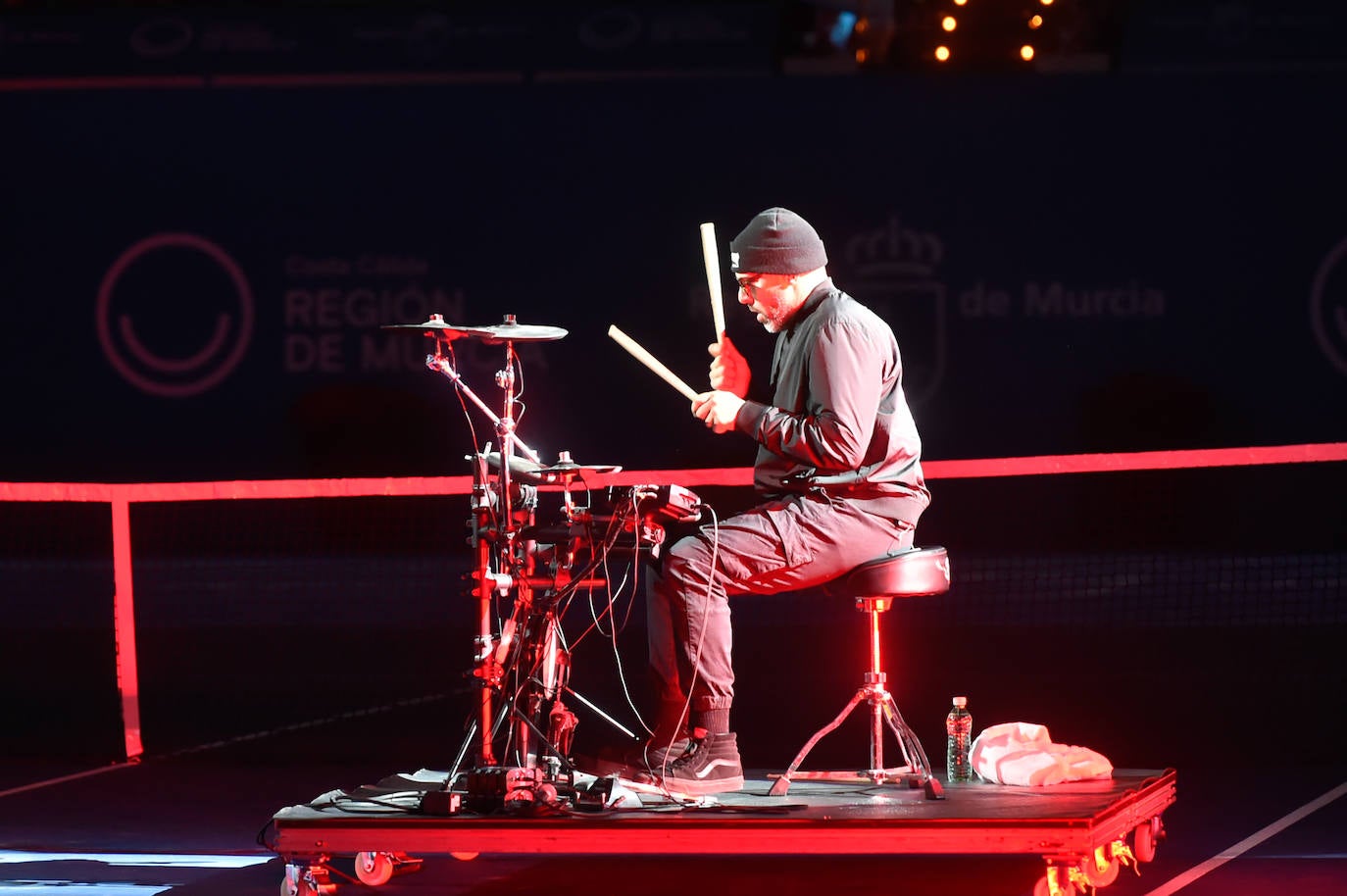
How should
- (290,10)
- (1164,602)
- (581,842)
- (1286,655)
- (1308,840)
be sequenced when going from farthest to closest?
(290,10)
(1164,602)
(1286,655)
(1308,840)
(581,842)

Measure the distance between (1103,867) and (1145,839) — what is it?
0.20 m

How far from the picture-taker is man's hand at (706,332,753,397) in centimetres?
505

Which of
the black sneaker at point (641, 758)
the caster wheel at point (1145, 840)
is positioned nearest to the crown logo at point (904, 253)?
the caster wheel at point (1145, 840)

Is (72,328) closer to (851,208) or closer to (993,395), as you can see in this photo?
(851,208)

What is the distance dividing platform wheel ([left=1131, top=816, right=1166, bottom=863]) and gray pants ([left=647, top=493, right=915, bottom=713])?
1.06m

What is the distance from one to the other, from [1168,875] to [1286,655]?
16.1 feet

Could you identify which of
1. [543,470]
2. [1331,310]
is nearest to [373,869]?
[543,470]

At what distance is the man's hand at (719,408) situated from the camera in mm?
4852

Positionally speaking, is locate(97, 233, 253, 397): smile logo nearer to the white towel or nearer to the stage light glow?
the stage light glow

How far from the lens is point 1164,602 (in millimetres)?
11234

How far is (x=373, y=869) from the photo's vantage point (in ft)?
16.3

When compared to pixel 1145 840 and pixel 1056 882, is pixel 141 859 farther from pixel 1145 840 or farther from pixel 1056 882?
pixel 1145 840

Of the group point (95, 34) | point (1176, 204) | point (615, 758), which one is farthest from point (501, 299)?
point (615, 758)

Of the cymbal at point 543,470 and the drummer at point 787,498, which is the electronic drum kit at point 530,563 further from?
the drummer at point 787,498
